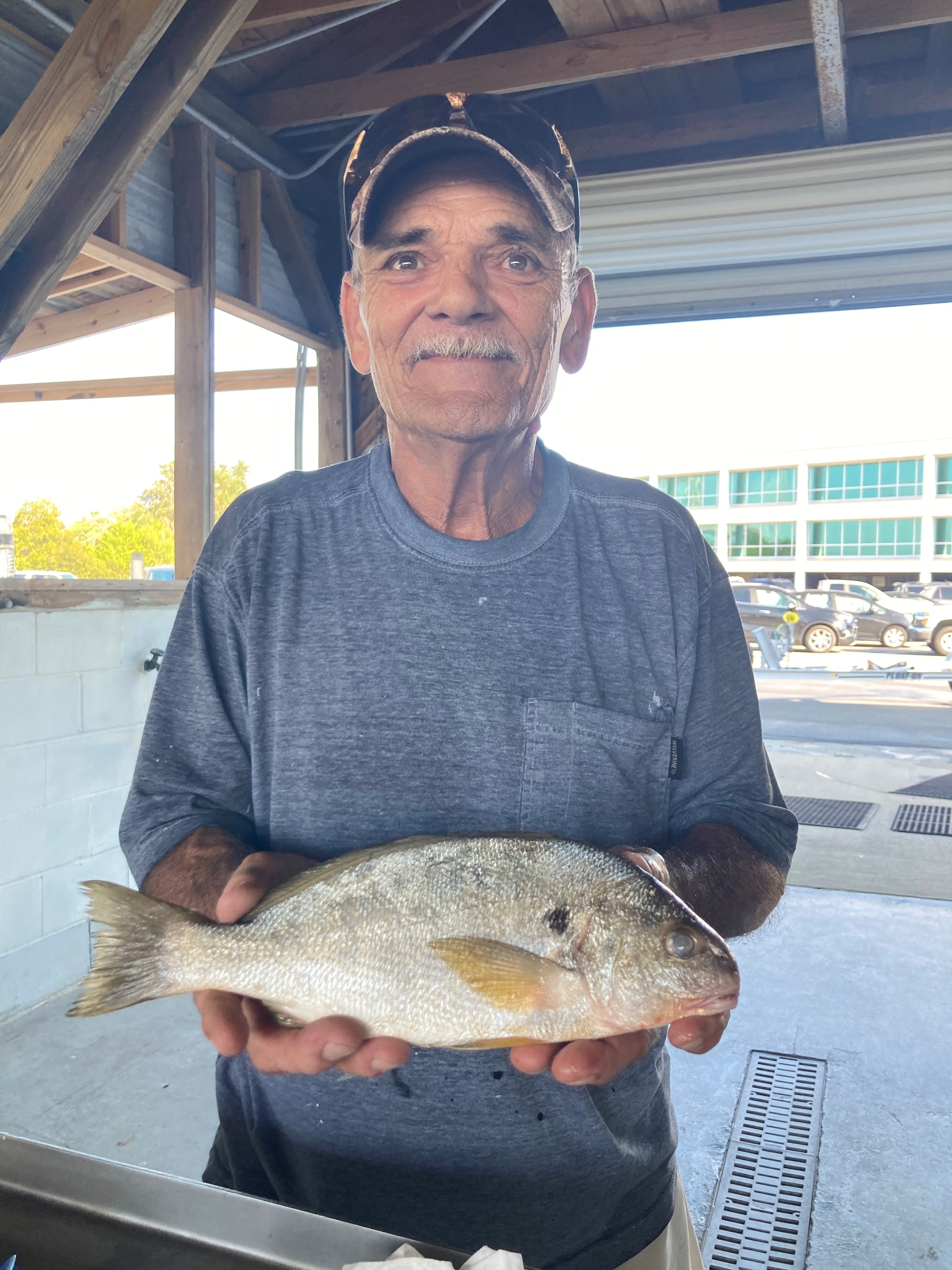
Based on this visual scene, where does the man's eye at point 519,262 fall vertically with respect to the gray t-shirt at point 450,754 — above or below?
above

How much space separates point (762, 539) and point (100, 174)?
1626 inches

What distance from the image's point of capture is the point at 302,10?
9.86 ft

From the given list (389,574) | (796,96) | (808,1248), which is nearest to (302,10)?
(796,96)

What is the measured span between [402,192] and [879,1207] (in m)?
2.45

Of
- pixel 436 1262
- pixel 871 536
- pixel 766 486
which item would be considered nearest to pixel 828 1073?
pixel 436 1262

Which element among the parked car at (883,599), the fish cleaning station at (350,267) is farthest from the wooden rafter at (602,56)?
the parked car at (883,599)

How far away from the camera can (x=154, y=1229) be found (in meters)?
0.78

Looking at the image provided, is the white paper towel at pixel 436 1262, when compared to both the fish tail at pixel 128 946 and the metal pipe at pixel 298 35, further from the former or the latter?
the metal pipe at pixel 298 35

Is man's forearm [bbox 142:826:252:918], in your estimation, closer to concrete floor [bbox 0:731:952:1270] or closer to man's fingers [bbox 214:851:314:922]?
man's fingers [bbox 214:851:314:922]

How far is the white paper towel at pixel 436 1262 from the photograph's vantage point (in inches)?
28.3

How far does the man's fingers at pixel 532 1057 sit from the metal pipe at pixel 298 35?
3.16m

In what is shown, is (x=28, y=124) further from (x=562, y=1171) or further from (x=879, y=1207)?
(x=879, y=1207)

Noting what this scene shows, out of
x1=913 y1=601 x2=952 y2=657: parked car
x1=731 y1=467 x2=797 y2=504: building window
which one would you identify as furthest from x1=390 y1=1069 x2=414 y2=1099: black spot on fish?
x1=731 y1=467 x2=797 y2=504: building window

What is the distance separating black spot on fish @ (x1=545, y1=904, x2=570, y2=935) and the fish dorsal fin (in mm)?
135
